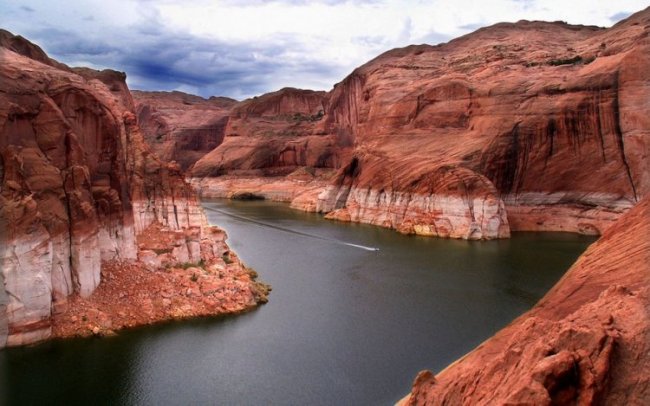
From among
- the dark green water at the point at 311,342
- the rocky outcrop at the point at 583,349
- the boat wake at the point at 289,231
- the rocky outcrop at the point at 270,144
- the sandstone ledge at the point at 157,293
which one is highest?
the rocky outcrop at the point at 270,144

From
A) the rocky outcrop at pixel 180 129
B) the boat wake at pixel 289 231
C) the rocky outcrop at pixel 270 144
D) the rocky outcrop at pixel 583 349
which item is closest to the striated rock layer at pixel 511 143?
the boat wake at pixel 289 231

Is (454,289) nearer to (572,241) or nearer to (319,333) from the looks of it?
(319,333)

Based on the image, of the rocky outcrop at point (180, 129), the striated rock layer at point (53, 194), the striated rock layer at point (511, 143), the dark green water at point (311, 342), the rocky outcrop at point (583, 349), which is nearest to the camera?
the rocky outcrop at point (583, 349)

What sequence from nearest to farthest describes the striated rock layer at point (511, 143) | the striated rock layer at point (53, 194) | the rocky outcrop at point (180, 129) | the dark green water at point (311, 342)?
the dark green water at point (311, 342)
the striated rock layer at point (53, 194)
the striated rock layer at point (511, 143)
the rocky outcrop at point (180, 129)

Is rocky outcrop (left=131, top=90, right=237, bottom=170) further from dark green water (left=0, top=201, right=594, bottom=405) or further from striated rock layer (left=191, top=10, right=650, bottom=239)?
dark green water (left=0, top=201, right=594, bottom=405)

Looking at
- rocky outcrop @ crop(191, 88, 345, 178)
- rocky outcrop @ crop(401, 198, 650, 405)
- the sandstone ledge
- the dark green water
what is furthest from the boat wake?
rocky outcrop @ crop(401, 198, 650, 405)

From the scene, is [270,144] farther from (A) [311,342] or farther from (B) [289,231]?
(A) [311,342]

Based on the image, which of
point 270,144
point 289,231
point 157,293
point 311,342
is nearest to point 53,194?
point 157,293

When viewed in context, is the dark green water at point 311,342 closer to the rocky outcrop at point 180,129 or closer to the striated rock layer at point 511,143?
the striated rock layer at point 511,143
